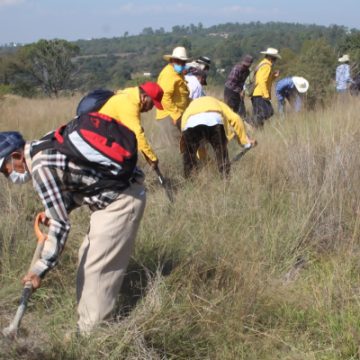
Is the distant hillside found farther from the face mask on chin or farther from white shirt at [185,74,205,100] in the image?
the face mask on chin

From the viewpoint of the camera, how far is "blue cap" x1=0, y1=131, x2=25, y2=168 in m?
2.68

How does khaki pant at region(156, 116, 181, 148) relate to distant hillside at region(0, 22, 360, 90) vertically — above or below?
above

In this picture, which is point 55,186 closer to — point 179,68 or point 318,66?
point 179,68

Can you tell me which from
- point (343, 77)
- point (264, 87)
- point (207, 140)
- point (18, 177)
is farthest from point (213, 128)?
point (343, 77)

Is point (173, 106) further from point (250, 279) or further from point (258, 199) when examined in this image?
point (250, 279)

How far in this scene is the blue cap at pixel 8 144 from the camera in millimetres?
2676

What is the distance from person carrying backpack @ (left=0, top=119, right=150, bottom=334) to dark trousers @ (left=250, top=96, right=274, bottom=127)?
5.44 m

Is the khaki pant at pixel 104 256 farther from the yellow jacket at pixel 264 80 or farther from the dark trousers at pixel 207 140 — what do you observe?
the yellow jacket at pixel 264 80

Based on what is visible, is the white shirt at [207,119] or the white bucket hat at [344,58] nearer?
the white shirt at [207,119]

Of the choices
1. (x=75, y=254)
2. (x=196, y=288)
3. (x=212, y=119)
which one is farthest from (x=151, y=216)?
(x=212, y=119)

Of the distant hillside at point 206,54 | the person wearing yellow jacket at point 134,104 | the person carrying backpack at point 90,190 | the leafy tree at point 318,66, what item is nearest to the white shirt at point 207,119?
the person wearing yellow jacket at point 134,104

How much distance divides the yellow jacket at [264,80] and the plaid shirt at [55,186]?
6285 mm

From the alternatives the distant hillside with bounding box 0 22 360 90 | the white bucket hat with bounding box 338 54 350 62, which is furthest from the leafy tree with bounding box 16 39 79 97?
the white bucket hat with bounding box 338 54 350 62

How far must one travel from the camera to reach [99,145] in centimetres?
270
